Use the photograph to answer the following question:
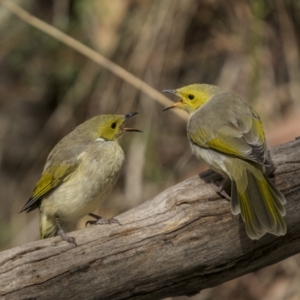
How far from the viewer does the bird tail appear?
3836 mm

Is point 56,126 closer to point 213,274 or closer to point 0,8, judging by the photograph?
point 0,8

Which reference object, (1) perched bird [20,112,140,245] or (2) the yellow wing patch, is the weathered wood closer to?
(1) perched bird [20,112,140,245]

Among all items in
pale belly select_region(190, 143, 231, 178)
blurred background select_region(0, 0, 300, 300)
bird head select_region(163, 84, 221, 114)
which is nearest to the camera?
pale belly select_region(190, 143, 231, 178)

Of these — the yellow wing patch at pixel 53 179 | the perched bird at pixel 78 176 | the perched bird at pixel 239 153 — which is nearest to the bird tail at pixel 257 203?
the perched bird at pixel 239 153

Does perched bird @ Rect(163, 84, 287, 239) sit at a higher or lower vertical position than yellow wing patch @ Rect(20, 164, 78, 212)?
lower

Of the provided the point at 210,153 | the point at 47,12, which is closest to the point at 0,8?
the point at 47,12

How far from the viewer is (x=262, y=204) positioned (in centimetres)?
396

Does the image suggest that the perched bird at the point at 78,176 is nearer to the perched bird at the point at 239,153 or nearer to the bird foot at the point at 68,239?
the bird foot at the point at 68,239

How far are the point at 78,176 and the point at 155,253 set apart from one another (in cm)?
83

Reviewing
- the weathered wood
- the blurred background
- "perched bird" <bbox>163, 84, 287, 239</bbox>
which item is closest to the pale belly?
"perched bird" <bbox>163, 84, 287, 239</bbox>

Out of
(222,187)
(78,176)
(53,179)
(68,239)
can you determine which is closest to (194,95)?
(222,187)

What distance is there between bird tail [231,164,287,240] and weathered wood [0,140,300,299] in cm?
17

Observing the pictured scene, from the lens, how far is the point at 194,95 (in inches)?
193

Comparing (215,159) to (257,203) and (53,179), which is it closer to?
(257,203)
